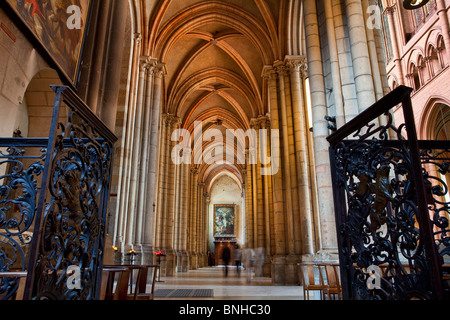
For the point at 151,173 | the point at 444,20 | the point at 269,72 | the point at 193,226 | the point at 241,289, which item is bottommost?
the point at 241,289

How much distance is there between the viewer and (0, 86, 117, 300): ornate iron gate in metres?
1.78

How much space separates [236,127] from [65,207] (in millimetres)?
22423

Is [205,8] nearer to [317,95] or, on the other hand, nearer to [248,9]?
[248,9]

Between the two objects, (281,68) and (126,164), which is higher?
(281,68)

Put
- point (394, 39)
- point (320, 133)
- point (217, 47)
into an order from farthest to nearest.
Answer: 1. point (217, 47)
2. point (394, 39)
3. point (320, 133)

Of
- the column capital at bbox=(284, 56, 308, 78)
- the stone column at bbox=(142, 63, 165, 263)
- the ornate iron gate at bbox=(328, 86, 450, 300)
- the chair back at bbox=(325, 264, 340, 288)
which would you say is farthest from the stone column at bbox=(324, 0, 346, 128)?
the stone column at bbox=(142, 63, 165, 263)

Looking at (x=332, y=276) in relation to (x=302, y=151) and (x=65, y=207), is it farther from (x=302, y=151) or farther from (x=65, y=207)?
(x=302, y=151)

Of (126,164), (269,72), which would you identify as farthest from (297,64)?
(126,164)

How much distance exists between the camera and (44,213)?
5.91 ft

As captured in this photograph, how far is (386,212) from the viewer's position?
7.16 ft

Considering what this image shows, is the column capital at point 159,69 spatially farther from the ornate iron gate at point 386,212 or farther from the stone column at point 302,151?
the ornate iron gate at point 386,212

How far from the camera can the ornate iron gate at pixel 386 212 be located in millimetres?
1816
